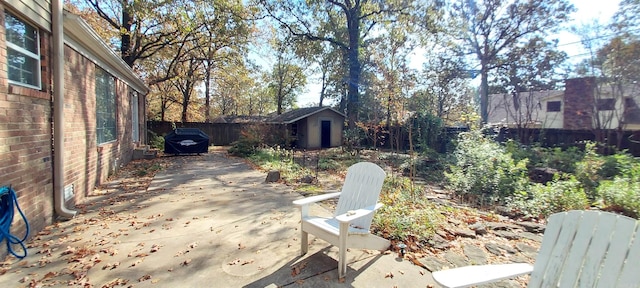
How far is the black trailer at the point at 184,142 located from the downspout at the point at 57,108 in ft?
27.2

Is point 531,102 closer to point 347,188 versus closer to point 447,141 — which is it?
point 447,141

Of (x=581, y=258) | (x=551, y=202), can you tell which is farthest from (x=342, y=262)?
(x=551, y=202)

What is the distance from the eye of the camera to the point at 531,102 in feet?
44.6

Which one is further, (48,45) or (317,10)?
(317,10)

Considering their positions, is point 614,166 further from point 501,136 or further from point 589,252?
point 589,252

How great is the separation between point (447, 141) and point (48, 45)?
47.5 ft

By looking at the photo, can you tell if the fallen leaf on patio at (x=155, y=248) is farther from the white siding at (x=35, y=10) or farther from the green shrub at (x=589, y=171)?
the green shrub at (x=589, y=171)

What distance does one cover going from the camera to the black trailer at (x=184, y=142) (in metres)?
11.7

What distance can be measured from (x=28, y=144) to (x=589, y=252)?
5.05 meters

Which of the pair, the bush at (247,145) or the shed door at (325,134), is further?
the shed door at (325,134)

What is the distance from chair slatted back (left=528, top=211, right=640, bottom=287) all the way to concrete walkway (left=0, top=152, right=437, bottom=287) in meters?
0.97

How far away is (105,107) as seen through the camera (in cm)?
696

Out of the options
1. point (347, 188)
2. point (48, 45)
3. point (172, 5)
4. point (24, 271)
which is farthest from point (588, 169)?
point (172, 5)

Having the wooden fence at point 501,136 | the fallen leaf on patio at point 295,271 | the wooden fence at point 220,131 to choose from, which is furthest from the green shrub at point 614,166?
the wooden fence at point 220,131
